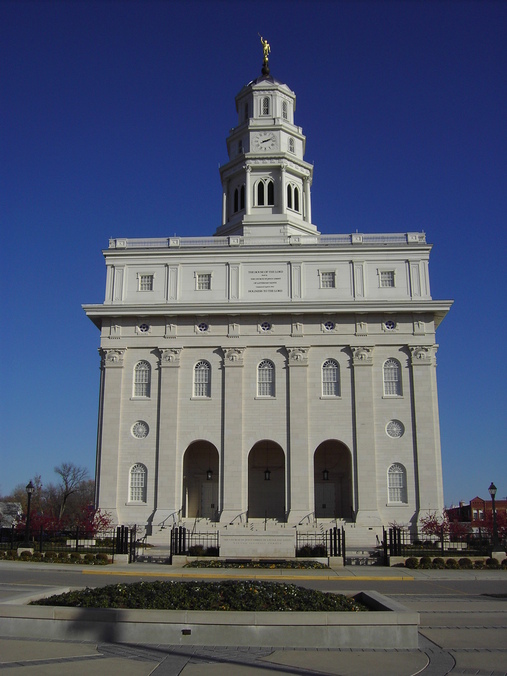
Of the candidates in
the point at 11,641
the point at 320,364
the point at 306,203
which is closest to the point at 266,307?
the point at 320,364

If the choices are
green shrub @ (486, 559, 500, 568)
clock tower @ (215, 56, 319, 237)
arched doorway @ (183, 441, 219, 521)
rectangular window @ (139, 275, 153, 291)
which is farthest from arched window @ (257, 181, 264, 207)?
green shrub @ (486, 559, 500, 568)

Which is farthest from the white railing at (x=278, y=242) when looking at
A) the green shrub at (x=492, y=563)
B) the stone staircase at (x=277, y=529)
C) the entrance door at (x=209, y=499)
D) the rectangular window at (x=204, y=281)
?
the green shrub at (x=492, y=563)

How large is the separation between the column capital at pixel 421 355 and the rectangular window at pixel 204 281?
49.3ft

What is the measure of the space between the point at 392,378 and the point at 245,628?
127 ft

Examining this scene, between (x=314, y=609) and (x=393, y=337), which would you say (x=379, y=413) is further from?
(x=314, y=609)

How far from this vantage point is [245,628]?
1198 cm

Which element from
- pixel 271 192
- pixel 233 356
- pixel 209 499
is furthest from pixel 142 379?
pixel 271 192

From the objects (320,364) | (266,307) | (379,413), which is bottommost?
(379,413)

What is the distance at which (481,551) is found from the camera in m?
33.4

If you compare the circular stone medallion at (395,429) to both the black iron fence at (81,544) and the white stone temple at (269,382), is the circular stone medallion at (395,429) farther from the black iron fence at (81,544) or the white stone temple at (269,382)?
the black iron fence at (81,544)

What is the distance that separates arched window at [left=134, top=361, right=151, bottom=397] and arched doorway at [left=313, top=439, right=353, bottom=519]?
1297cm

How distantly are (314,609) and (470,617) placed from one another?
5.03m

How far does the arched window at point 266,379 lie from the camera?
49250 millimetres

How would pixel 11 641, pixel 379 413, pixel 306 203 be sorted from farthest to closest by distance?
1. pixel 306 203
2. pixel 379 413
3. pixel 11 641
